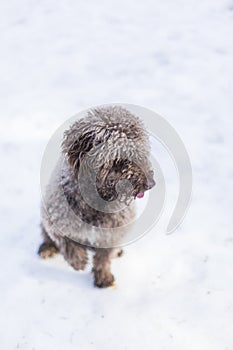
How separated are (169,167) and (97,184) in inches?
55.0

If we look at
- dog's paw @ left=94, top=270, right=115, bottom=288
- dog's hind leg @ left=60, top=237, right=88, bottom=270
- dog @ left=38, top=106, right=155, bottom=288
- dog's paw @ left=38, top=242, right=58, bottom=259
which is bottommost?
dog's paw @ left=94, top=270, right=115, bottom=288

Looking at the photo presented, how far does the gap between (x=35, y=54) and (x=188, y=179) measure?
7.14 ft

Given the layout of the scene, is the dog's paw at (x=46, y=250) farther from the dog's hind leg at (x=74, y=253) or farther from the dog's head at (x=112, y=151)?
the dog's head at (x=112, y=151)

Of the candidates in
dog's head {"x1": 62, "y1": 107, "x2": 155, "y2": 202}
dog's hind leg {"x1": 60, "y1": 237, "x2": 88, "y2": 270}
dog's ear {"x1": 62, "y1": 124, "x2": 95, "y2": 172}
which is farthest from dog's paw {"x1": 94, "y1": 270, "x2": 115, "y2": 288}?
dog's ear {"x1": 62, "y1": 124, "x2": 95, "y2": 172}

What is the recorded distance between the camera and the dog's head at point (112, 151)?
2689 mm

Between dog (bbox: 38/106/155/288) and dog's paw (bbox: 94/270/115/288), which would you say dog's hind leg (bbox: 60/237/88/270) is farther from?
dog's paw (bbox: 94/270/115/288)

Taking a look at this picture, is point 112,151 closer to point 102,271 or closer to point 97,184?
point 97,184

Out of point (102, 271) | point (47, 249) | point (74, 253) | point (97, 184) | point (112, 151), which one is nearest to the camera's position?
point (112, 151)

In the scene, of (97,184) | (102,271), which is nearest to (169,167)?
(102,271)

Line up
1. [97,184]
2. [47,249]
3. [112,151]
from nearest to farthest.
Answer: [112,151]
[97,184]
[47,249]

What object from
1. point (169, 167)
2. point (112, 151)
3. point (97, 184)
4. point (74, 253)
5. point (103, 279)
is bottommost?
point (103, 279)

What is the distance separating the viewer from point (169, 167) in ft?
13.4

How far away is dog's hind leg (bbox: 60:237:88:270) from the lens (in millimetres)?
3236

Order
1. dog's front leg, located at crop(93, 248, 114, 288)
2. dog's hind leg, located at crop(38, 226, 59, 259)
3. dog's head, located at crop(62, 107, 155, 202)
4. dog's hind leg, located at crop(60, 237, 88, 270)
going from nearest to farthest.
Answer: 1. dog's head, located at crop(62, 107, 155, 202)
2. dog's hind leg, located at crop(60, 237, 88, 270)
3. dog's front leg, located at crop(93, 248, 114, 288)
4. dog's hind leg, located at crop(38, 226, 59, 259)
